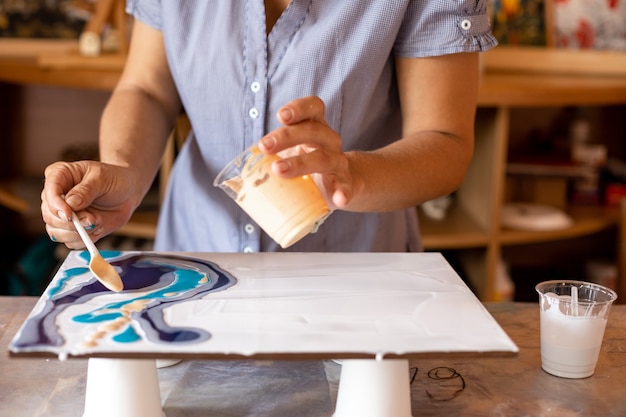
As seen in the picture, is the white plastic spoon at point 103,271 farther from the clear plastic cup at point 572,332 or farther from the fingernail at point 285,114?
the clear plastic cup at point 572,332

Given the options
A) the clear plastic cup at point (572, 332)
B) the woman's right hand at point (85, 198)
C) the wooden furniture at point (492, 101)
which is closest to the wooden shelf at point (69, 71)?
the wooden furniture at point (492, 101)

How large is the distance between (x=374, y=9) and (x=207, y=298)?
0.52 metres

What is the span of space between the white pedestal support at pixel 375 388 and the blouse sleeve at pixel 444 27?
0.54 metres

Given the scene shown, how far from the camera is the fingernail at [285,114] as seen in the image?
92cm

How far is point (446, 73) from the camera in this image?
1234 mm

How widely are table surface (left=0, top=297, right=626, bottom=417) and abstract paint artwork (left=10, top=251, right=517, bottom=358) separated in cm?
12

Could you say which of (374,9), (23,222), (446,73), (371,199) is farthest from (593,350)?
(23,222)

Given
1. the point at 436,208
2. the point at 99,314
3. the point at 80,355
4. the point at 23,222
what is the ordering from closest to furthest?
1. the point at 80,355
2. the point at 99,314
3. the point at 436,208
4. the point at 23,222

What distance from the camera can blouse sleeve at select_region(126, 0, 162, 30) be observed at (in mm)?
1352

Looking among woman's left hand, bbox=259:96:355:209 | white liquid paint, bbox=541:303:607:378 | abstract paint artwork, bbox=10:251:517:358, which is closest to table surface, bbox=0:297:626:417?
white liquid paint, bbox=541:303:607:378

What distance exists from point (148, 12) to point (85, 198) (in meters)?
0.45

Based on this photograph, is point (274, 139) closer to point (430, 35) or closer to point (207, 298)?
point (207, 298)

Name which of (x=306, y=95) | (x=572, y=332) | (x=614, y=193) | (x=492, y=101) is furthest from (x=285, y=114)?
(x=614, y=193)

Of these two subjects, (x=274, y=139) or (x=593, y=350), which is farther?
(x=593, y=350)
